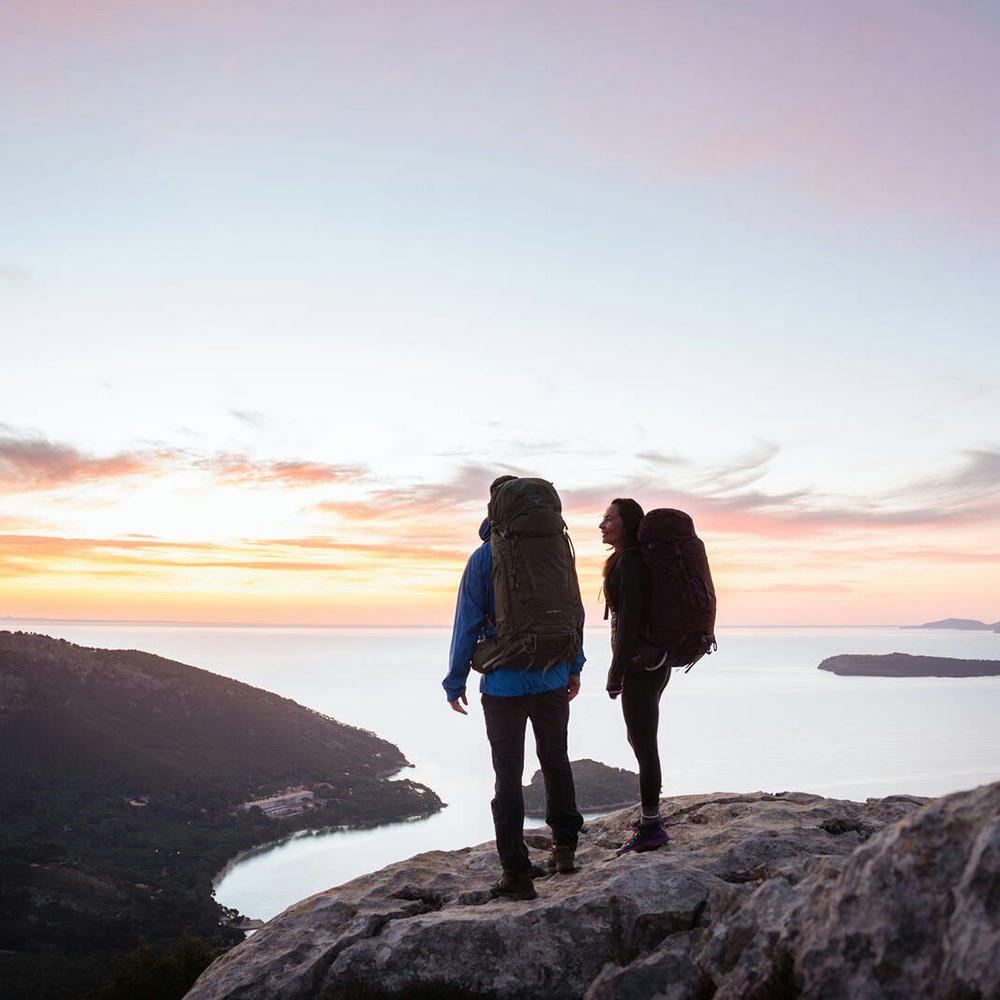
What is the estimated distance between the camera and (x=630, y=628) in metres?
7.13

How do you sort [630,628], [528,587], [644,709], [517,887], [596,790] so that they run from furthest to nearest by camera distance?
[596,790] < [644,709] < [630,628] < [517,887] < [528,587]

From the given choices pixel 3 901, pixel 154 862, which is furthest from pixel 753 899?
pixel 154 862

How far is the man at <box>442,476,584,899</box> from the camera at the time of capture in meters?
6.71

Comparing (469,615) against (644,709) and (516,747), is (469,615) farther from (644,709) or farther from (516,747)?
(644,709)

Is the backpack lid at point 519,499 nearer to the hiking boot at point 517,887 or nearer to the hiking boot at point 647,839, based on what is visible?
the hiking boot at point 517,887

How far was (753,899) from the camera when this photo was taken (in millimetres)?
5066

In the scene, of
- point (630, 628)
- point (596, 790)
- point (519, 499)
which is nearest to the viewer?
point (519, 499)

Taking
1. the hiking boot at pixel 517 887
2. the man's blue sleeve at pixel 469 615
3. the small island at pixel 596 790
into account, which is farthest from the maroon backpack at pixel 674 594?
the small island at pixel 596 790

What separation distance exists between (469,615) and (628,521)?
5.85ft

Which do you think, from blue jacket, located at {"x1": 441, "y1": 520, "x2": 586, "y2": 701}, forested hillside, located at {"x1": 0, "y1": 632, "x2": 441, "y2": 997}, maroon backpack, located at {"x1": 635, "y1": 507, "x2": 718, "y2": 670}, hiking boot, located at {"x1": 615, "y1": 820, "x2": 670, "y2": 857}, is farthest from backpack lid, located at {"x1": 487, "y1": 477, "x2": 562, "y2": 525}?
forested hillside, located at {"x1": 0, "y1": 632, "x2": 441, "y2": 997}

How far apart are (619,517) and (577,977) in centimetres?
378

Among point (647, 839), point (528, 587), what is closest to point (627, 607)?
point (528, 587)

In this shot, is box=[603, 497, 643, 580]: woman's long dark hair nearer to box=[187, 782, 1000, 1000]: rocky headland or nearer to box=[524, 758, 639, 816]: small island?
box=[187, 782, 1000, 1000]: rocky headland

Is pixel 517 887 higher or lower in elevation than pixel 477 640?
lower
